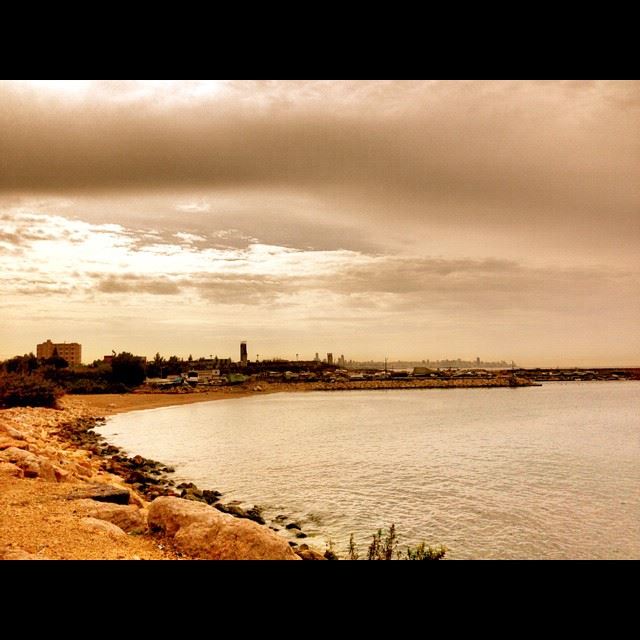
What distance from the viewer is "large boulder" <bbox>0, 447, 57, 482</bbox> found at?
5.87 meters

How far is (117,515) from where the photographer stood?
4770 mm

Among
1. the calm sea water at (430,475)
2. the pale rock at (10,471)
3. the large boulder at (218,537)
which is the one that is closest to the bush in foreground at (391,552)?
the calm sea water at (430,475)

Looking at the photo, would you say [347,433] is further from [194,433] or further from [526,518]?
[526,518]

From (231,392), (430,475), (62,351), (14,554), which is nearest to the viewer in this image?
(14,554)

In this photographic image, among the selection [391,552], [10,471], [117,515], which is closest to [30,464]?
[10,471]

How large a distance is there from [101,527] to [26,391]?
47.7 ft

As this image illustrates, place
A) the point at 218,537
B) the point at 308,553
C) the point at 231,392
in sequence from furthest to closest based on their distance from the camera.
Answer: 1. the point at 231,392
2. the point at 308,553
3. the point at 218,537

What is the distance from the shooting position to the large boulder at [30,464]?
5867 mm

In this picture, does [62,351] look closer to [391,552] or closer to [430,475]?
[430,475]

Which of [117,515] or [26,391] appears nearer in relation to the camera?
[117,515]

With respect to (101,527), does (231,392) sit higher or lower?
lower
